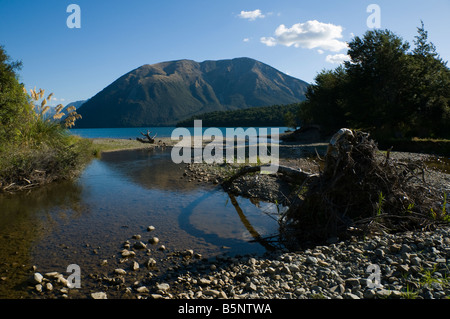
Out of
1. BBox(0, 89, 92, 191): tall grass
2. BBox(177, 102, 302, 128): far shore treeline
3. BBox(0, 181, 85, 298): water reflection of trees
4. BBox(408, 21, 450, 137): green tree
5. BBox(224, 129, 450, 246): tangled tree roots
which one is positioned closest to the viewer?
BBox(0, 181, 85, 298): water reflection of trees

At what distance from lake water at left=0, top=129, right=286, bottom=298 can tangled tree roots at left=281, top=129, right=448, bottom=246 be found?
1.71 meters

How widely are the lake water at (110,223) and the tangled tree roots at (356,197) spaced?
171 cm

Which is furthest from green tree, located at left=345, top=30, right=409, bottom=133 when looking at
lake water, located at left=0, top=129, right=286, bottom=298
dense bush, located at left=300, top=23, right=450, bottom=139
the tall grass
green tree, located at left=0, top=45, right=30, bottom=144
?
green tree, located at left=0, top=45, right=30, bottom=144

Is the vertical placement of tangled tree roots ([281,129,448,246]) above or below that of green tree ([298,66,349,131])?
below

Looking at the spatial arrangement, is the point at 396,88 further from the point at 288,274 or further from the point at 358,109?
the point at 288,274

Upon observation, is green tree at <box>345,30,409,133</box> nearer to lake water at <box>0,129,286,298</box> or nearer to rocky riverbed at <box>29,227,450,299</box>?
lake water at <box>0,129,286,298</box>

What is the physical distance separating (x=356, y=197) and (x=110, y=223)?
8.21m

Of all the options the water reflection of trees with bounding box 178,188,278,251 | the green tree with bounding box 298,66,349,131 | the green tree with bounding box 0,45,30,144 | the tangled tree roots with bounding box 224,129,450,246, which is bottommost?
the water reflection of trees with bounding box 178,188,278,251

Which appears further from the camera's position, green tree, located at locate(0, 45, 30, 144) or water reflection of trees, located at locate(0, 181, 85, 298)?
green tree, located at locate(0, 45, 30, 144)

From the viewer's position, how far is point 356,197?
788 cm

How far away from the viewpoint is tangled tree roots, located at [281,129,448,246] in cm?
759

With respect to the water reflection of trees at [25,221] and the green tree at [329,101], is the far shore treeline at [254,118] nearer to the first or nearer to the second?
the green tree at [329,101]

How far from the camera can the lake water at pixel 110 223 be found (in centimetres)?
688

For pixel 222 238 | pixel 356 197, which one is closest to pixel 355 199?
pixel 356 197
